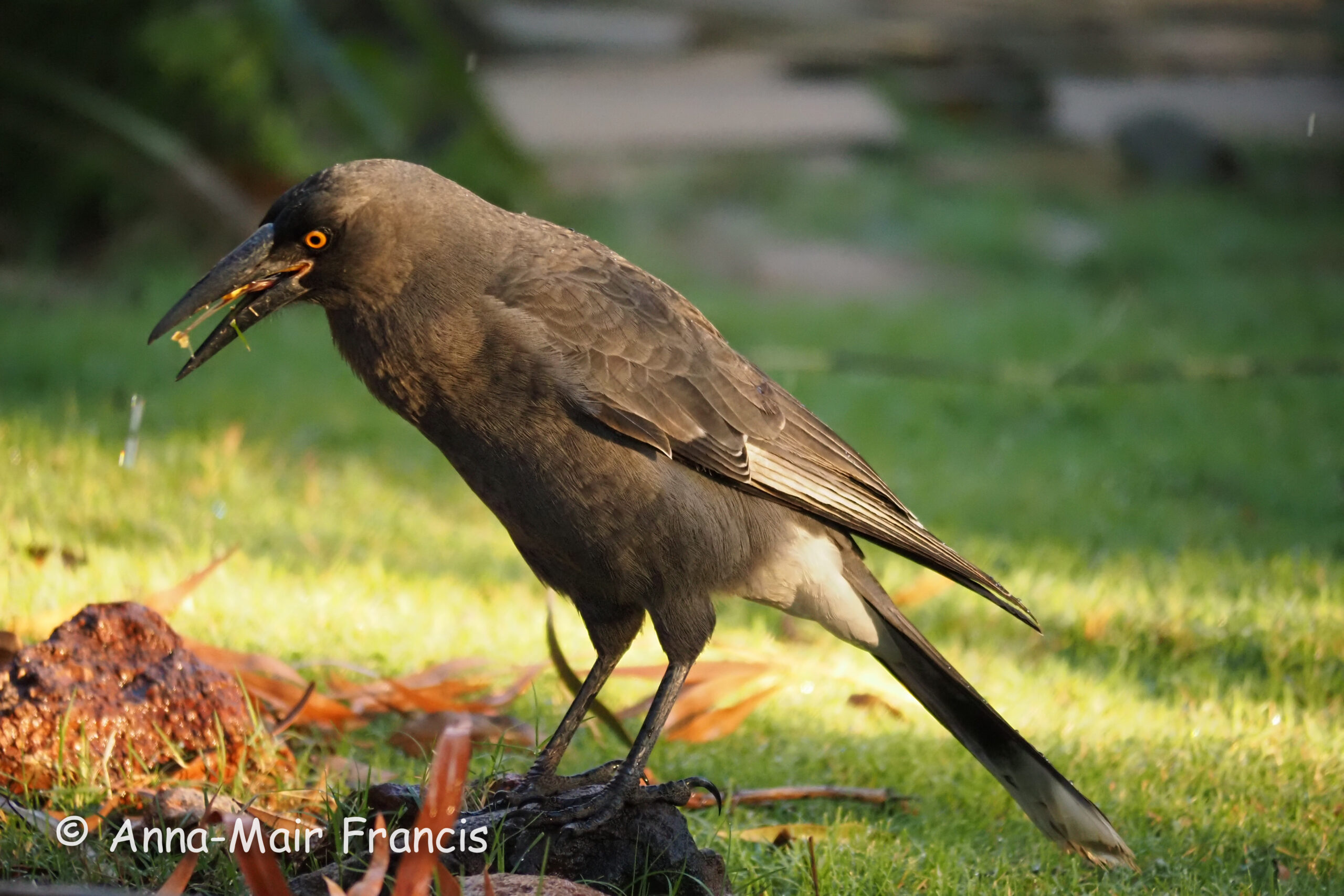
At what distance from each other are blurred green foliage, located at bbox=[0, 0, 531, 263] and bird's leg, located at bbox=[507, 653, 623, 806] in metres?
4.94

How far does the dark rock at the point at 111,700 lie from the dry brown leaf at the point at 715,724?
1169mm

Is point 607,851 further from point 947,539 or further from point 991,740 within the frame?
point 947,539

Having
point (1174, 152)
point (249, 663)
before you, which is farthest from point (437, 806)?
point (1174, 152)

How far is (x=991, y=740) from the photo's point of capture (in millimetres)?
3270

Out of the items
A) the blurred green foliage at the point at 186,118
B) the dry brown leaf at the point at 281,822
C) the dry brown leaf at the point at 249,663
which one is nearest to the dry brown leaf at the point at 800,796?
the dry brown leaf at the point at 281,822

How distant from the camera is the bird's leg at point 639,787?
2.79m

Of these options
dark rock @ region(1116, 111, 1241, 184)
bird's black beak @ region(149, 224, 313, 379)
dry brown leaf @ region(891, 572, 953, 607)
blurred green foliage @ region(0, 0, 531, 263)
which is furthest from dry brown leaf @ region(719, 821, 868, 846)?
dark rock @ region(1116, 111, 1241, 184)

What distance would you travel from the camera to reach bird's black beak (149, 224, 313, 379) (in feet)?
9.66

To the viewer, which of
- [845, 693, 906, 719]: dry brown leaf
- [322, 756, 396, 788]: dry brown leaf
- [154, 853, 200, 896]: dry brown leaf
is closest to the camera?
[154, 853, 200, 896]: dry brown leaf

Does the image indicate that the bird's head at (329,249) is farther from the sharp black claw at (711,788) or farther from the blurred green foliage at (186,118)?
the blurred green foliage at (186,118)

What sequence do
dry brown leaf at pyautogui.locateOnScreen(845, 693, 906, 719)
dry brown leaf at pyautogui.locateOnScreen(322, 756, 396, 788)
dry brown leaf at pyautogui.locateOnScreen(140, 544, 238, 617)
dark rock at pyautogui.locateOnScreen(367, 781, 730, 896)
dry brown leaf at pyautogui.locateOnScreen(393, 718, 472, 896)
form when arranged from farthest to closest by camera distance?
1. dry brown leaf at pyautogui.locateOnScreen(845, 693, 906, 719)
2. dry brown leaf at pyautogui.locateOnScreen(140, 544, 238, 617)
3. dry brown leaf at pyautogui.locateOnScreen(322, 756, 396, 788)
4. dark rock at pyautogui.locateOnScreen(367, 781, 730, 896)
5. dry brown leaf at pyautogui.locateOnScreen(393, 718, 472, 896)

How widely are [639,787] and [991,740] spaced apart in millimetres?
898

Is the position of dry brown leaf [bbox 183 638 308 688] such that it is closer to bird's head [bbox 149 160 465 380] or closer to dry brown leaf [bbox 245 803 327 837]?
dry brown leaf [bbox 245 803 327 837]

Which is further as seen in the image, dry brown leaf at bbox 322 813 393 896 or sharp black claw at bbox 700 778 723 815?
sharp black claw at bbox 700 778 723 815
